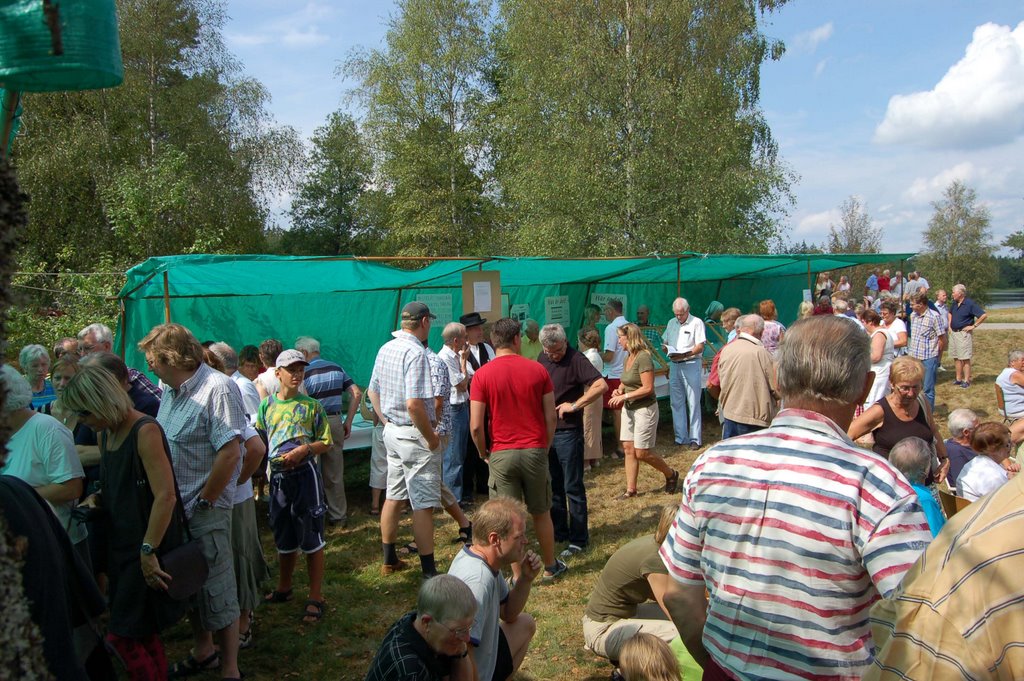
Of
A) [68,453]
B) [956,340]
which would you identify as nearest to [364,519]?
[68,453]

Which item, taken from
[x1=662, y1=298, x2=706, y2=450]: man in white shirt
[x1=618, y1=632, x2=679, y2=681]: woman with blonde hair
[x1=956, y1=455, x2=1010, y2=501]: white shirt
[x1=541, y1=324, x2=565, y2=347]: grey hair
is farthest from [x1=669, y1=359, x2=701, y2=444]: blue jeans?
[x1=618, y1=632, x2=679, y2=681]: woman with blonde hair

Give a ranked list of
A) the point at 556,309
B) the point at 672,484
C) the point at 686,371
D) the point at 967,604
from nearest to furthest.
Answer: the point at 967,604, the point at 672,484, the point at 686,371, the point at 556,309

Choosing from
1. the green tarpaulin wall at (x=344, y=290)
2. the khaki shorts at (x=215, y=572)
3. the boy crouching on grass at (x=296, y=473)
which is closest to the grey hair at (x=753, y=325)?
the green tarpaulin wall at (x=344, y=290)

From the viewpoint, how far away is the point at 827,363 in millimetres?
1683

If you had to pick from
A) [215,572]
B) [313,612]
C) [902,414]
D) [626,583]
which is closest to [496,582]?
[626,583]

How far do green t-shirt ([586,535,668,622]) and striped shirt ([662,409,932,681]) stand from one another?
1.87 metres

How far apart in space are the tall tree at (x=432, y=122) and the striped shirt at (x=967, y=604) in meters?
26.0

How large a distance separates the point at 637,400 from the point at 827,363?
16.7 feet

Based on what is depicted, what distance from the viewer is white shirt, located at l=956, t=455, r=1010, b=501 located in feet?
13.3

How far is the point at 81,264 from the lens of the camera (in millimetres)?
16859

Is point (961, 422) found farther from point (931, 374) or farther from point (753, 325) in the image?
point (931, 374)

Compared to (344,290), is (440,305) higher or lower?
lower

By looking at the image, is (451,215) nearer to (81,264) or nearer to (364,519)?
(81,264)

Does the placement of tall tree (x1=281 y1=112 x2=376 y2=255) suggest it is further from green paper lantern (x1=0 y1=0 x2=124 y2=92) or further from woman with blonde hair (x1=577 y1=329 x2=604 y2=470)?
green paper lantern (x1=0 y1=0 x2=124 y2=92)
